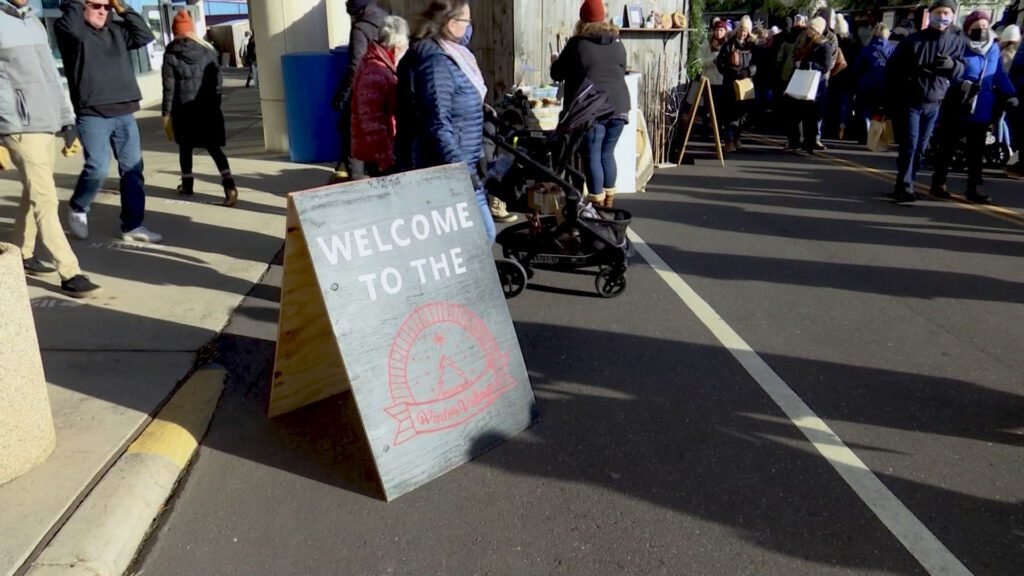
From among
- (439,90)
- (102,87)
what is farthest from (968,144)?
(102,87)

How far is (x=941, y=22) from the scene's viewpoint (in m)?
8.02

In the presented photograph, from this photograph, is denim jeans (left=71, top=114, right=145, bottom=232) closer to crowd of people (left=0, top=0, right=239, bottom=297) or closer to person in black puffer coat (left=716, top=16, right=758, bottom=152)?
crowd of people (left=0, top=0, right=239, bottom=297)

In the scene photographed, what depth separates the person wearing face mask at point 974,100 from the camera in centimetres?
835

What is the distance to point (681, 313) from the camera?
5500 mm

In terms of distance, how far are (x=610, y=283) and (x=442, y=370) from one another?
247cm

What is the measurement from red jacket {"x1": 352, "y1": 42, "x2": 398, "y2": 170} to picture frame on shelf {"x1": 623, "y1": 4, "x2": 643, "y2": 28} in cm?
709

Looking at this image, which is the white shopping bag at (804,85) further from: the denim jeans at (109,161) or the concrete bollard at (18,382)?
the concrete bollard at (18,382)

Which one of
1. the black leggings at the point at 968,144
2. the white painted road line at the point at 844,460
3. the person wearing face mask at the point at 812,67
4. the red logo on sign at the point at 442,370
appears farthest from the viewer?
the person wearing face mask at the point at 812,67

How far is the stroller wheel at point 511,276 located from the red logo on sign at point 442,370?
196 centimetres

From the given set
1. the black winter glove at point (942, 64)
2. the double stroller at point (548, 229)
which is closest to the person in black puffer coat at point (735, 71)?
the black winter glove at point (942, 64)

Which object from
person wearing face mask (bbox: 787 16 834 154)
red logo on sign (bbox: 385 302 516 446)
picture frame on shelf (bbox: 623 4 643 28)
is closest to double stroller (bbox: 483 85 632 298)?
red logo on sign (bbox: 385 302 516 446)

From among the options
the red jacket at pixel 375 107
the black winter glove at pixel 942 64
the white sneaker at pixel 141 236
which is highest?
the black winter glove at pixel 942 64

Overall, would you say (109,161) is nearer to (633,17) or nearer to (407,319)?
(407,319)

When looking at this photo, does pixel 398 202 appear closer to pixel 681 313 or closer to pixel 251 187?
pixel 681 313
